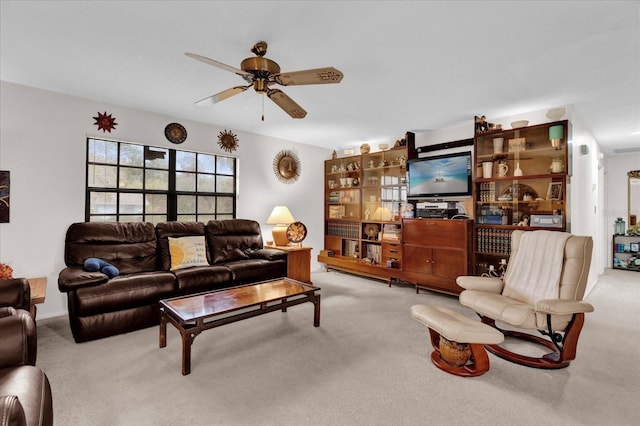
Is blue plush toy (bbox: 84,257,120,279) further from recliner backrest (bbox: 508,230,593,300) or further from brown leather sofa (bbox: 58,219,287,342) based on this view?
recliner backrest (bbox: 508,230,593,300)

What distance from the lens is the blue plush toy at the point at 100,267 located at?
299cm

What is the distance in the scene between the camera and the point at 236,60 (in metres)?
2.64

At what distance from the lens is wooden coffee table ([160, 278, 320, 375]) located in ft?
7.39

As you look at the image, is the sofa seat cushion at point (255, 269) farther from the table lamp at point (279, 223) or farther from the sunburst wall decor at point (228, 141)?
the sunburst wall decor at point (228, 141)

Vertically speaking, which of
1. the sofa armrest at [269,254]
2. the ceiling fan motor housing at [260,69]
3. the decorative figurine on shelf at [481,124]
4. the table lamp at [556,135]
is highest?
the decorative figurine on shelf at [481,124]

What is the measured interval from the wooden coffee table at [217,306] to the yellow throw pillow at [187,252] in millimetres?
930

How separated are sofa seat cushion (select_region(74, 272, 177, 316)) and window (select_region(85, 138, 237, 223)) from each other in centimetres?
122

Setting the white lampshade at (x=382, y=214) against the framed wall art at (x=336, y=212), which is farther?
the framed wall art at (x=336, y=212)

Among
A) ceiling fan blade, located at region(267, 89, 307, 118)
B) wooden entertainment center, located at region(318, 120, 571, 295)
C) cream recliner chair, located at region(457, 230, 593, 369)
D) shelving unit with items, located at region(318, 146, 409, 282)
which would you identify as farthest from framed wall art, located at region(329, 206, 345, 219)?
ceiling fan blade, located at region(267, 89, 307, 118)

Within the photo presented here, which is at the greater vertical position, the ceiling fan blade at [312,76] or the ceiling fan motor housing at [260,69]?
the ceiling fan motor housing at [260,69]

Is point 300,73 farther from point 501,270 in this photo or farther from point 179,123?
point 501,270

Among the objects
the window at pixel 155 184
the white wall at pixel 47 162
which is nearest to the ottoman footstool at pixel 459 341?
the window at pixel 155 184

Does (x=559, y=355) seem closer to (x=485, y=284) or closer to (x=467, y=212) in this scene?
(x=485, y=284)

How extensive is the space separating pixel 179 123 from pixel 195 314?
2.96 metres
